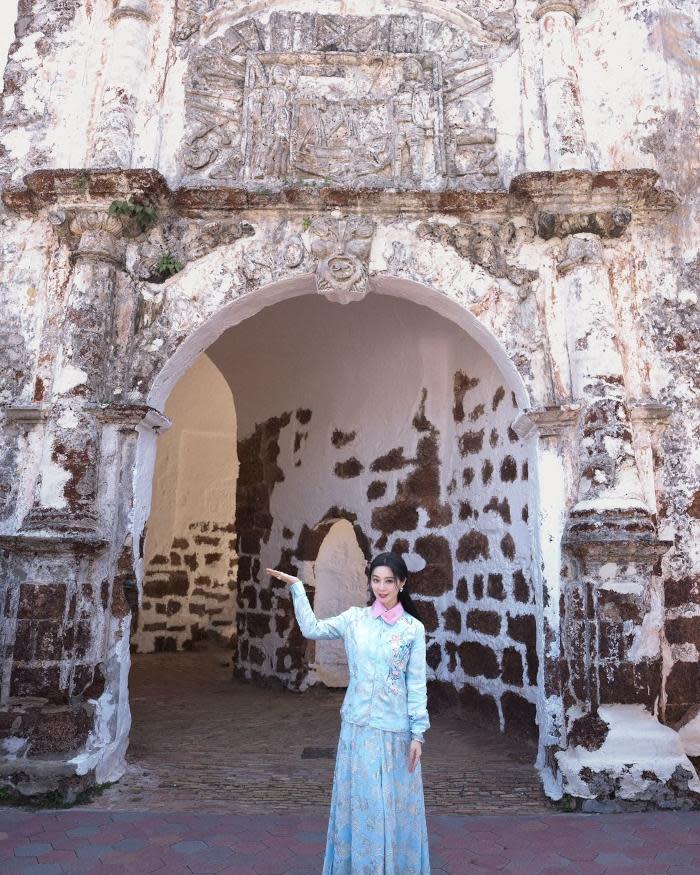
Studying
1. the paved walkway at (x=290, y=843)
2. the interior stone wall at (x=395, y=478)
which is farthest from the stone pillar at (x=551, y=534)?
the interior stone wall at (x=395, y=478)

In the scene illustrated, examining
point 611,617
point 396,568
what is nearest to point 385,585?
point 396,568

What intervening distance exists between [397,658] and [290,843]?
1180mm

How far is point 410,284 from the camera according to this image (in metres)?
4.41

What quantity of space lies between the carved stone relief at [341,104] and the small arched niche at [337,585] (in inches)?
134

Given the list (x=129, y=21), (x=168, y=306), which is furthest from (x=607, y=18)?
(x=168, y=306)

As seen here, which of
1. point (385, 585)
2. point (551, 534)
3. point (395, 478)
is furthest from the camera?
point (395, 478)

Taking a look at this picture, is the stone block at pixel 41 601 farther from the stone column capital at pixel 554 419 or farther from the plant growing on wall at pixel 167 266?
the stone column capital at pixel 554 419

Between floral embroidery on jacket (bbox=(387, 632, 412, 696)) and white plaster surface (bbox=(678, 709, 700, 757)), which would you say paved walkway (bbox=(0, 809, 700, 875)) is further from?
floral embroidery on jacket (bbox=(387, 632, 412, 696))

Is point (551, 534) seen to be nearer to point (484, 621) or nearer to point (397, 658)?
point (484, 621)

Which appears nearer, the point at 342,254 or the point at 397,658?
the point at 397,658

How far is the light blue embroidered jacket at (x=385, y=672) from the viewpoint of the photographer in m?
2.47

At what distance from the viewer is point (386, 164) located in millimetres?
4617

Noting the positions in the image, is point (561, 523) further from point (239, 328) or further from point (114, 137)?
point (239, 328)

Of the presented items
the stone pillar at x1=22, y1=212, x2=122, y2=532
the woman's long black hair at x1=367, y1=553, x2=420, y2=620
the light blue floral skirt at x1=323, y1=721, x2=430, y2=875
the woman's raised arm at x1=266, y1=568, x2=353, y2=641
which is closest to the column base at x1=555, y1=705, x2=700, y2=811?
the light blue floral skirt at x1=323, y1=721, x2=430, y2=875
